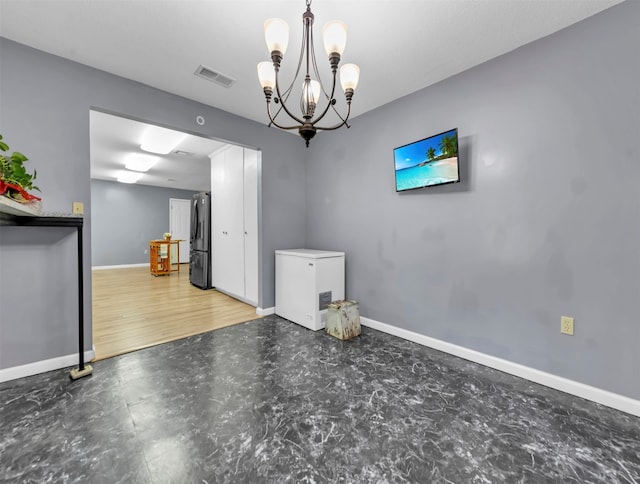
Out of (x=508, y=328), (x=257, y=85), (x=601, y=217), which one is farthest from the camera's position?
(x=257, y=85)

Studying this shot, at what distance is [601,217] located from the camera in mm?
1716

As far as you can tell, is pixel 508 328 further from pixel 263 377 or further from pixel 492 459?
pixel 263 377

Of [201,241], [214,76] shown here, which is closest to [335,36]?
[214,76]

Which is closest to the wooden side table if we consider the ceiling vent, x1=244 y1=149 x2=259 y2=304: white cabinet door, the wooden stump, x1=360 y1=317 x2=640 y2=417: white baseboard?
x1=244 y1=149 x2=259 y2=304: white cabinet door

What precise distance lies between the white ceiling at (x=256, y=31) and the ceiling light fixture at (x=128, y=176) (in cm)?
495

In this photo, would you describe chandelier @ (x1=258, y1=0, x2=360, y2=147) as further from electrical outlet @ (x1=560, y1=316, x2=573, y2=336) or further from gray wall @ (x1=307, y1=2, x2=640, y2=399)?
electrical outlet @ (x1=560, y1=316, x2=573, y2=336)

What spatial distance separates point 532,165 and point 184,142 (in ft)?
14.3

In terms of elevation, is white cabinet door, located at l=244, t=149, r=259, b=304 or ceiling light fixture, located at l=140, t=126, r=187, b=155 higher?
ceiling light fixture, located at l=140, t=126, r=187, b=155

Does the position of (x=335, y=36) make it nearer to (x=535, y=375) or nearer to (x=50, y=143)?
(x=50, y=143)

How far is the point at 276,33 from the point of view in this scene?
1.38 metres

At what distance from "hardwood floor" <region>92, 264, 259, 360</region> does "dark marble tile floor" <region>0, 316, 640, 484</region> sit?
456mm

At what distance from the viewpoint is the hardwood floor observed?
2.64m

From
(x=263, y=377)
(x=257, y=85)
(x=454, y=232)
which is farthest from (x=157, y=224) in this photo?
(x=454, y=232)

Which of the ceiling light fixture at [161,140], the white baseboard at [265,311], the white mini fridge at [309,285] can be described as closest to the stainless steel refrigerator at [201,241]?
the ceiling light fixture at [161,140]
